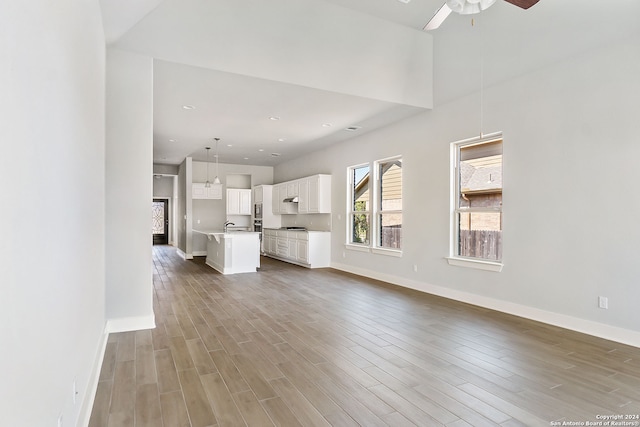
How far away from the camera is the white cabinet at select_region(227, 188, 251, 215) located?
37.5 feet

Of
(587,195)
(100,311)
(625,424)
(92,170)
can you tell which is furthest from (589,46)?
(100,311)

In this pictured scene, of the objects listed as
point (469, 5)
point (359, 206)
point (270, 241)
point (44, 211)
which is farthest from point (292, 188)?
point (44, 211)

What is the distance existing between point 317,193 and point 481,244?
14.3 feet

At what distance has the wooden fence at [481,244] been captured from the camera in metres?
4.89

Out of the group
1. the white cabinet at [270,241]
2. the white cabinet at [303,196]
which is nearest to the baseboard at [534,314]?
the white cabinet at [303,196]

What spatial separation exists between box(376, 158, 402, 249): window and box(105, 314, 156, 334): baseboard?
423 cm

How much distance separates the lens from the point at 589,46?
3.90m

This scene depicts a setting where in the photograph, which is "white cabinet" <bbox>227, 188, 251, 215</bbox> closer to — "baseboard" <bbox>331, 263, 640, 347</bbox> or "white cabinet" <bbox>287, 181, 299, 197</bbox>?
"white cabinet" <bbox>287, 181, 299, 197</bbox>

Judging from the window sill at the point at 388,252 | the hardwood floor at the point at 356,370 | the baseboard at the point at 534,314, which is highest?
the window sill at the point at 388,252

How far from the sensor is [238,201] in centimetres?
1155

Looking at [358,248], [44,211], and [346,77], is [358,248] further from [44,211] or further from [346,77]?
[44,211]

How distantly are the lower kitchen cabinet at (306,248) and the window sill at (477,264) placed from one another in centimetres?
359

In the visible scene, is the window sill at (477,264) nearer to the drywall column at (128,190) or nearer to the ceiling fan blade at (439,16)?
the ceiling fan blade at (439,16)

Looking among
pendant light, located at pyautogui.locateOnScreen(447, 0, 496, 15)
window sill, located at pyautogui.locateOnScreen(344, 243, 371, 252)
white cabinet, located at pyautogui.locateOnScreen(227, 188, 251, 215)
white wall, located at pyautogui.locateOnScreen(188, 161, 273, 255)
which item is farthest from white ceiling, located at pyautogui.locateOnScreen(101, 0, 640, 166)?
white cabinet, located at pyautogui.locateOnScreen(227, 188, 251, 215)
